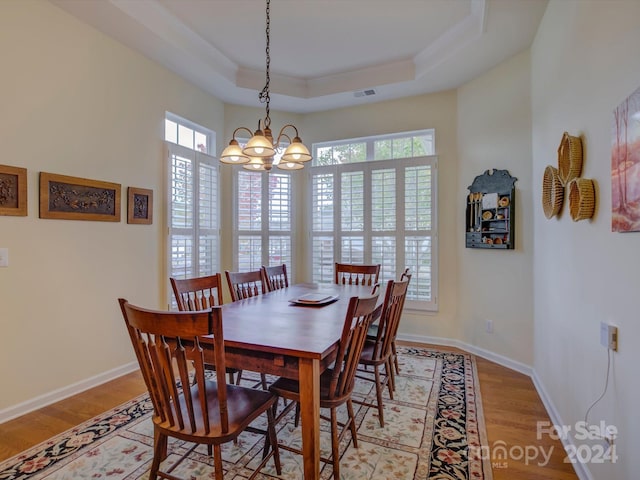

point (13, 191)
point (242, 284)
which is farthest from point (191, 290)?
point (13, 191)

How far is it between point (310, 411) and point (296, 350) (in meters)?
0.28

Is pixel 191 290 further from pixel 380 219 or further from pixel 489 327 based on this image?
pixel 489 327

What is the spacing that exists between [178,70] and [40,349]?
9.48 ft

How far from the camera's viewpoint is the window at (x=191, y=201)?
366 centimetres

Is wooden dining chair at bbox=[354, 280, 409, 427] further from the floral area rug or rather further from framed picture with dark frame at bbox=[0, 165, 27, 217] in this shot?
framed picture with dark frame at bbox=[0, 165, 27, 217]

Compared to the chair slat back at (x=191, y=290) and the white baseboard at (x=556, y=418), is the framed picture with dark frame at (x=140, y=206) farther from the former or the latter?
the white baseboard at (x=556, y=418)

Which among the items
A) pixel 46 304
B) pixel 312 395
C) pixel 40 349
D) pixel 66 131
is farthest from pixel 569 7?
pixel 40 349

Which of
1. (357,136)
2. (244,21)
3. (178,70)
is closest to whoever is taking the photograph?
(244,21)

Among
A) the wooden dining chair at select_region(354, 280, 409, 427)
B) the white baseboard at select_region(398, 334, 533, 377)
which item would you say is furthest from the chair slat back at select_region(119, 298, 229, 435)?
the white baseboard at select_region(398, 334, 533, 377)

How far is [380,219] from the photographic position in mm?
4305

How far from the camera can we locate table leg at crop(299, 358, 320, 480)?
1.48 metres

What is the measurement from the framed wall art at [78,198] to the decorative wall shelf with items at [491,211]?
3545 mm

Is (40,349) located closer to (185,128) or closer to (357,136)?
(185,128)

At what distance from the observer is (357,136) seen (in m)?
4.48
